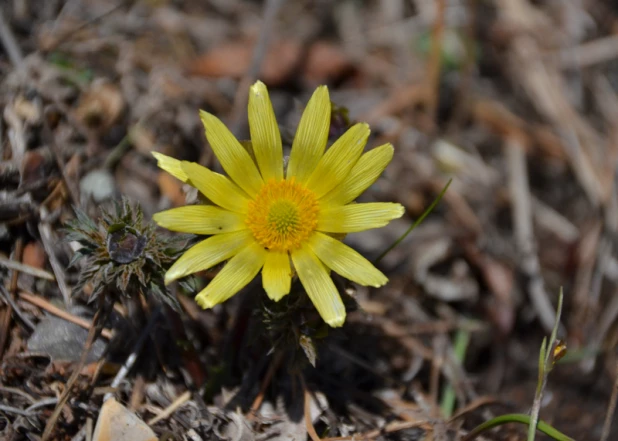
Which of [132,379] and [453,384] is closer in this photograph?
[132,379]

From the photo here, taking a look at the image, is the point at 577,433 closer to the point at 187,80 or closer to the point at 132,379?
the point at 132,379

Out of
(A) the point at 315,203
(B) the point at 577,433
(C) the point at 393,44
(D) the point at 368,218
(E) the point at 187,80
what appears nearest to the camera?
(D) the point at 368,218

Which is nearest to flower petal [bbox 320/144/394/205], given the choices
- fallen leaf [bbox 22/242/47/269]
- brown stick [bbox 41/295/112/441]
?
brown stick [bbox 41/295/112/441]

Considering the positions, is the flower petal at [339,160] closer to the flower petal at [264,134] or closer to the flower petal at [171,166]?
the flower petal at [264,134]

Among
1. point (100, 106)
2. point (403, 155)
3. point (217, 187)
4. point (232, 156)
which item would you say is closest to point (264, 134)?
point (232, 156)

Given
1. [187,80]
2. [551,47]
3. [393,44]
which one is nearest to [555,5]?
[551,47]

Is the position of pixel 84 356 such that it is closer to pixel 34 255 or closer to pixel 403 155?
pixel 34 255

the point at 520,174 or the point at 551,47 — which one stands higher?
the point at 551,47

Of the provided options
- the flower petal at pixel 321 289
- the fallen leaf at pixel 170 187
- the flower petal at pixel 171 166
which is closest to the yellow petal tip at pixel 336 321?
the flower petal at pixel 321 289
